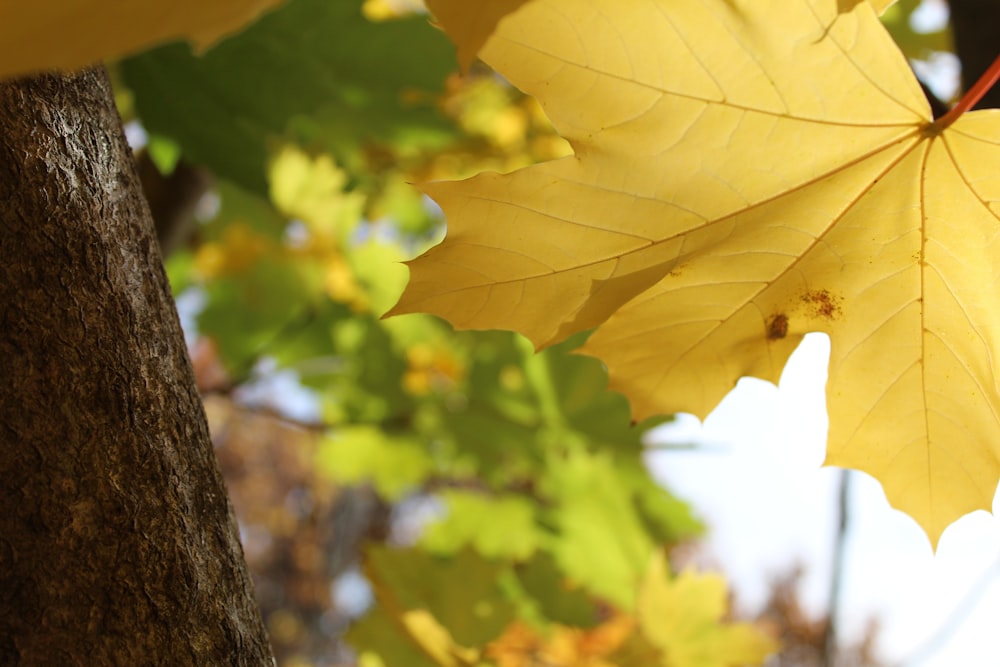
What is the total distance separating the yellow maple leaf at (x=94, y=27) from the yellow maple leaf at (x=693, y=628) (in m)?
0.95

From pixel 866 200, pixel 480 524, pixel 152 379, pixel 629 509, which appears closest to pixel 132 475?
pixel 152 379

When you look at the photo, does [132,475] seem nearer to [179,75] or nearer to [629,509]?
[179,75]

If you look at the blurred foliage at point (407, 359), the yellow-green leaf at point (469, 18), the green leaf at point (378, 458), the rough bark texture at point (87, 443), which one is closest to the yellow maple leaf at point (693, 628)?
the blurred foliage at point (407, 359)

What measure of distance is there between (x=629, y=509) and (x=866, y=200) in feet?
3.23

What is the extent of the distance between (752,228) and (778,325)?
0.07 m

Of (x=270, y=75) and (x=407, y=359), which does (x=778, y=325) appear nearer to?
(x=270, y=75)

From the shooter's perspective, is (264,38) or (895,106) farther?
(264,38)

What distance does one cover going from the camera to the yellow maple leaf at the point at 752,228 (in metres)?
0.39

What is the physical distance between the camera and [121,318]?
0.36m

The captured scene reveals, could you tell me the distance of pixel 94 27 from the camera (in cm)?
20

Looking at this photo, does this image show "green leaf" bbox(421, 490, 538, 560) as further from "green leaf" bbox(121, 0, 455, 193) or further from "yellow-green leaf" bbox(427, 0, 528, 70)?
"yellow-green leaf" bbox(427, 0, 528, 70)

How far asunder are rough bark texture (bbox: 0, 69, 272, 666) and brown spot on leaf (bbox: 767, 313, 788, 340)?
1.07 ft

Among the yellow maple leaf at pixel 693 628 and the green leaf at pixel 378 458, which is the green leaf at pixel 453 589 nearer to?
the yellow maple leaf at pixel 693 628

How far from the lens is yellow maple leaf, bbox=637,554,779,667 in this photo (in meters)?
1.02
